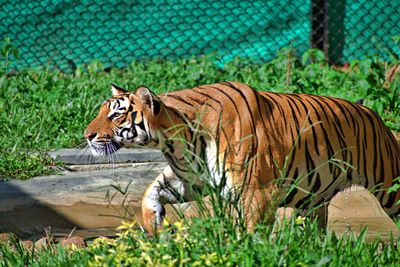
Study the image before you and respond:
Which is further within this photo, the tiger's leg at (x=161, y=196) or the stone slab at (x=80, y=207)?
the stone slab at (x=80, y=207)

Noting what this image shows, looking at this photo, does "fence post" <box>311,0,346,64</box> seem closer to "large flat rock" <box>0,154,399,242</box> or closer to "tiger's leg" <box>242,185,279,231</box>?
"large flat rock" <box>0,154,399,242</box>

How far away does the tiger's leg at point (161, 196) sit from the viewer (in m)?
5.27

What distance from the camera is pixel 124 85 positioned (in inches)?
339

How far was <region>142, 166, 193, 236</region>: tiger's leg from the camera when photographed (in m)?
5.27

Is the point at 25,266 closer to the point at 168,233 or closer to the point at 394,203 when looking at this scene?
the point at 168,233

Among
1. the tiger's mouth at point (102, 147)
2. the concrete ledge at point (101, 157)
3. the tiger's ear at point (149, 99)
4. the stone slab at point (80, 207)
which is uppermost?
the tiger's ear at point (149, 99)

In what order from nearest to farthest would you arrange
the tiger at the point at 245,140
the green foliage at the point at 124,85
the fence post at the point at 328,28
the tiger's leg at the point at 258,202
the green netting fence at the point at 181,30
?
the tiger's leg at the point at 258,202 → the tiger at the point at 245,140 → the green foliage at the point at 124,85 → the green netting fence at the point at 181,30 → the fence post at the point at 328,28

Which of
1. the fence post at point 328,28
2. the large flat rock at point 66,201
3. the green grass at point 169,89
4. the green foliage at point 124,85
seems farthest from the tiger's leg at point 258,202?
the fence post at point 328,28

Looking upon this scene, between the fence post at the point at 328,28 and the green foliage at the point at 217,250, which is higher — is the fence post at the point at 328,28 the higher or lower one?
the higher one

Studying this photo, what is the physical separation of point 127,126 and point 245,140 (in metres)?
0.59

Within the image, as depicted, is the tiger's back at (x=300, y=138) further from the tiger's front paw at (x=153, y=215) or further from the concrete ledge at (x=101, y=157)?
the concrete ledge at (x=101, y=157)

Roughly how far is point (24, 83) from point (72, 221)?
2.73m

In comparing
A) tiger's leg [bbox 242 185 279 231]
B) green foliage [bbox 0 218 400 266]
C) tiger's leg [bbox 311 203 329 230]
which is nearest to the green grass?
green foliage [bbox 0 218 400 266]

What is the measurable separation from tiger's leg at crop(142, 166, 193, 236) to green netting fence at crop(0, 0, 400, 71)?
15.1 feet
